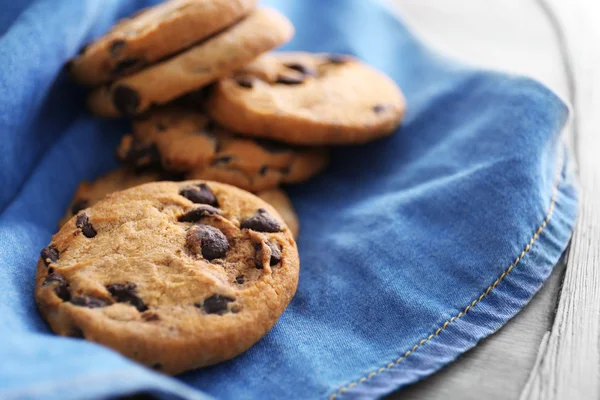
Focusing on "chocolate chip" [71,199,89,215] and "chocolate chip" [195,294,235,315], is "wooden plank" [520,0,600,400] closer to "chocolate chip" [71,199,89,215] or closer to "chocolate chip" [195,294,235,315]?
"chocolate chip" [195,294,235,315]

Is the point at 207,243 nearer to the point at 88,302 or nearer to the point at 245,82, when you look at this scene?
the point at 88,302

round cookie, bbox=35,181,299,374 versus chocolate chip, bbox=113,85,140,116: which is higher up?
chocolate chip, bbox=113,85,140,116

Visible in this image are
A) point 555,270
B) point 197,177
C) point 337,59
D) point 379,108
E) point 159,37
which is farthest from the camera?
point 337,59

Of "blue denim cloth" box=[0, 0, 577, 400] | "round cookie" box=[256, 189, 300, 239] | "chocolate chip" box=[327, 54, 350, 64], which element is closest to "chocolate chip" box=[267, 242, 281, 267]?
"blue denim cloth" box=[0, 0, 577, 400]

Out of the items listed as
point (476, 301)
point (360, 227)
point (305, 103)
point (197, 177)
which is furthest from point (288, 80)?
point (476, 301)

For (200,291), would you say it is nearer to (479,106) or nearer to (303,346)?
(303,346)

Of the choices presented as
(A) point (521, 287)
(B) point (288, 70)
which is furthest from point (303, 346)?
(B) point (288, 70)

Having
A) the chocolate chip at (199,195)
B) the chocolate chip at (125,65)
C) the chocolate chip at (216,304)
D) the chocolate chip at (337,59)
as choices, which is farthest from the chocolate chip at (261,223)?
the chocolate chip at (337,59)
